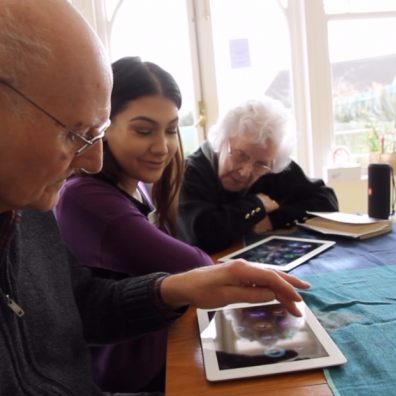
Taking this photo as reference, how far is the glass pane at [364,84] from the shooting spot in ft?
8.95

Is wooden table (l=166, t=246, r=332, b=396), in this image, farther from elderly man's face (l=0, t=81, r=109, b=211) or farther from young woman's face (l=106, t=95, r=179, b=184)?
young woman's face (l=106, t=95, r=179, b=184)

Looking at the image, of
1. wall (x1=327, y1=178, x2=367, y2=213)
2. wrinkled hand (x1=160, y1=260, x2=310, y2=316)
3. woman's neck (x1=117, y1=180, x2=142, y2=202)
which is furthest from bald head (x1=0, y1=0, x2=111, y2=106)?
wall (x1=327, y1=178, x2=367, y2=213)

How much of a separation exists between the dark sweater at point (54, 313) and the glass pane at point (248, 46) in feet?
6.66

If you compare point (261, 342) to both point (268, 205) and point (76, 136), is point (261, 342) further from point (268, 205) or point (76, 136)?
point (268, 205)

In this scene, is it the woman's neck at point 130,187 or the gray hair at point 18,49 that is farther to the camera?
the woman's neck at point 130,187

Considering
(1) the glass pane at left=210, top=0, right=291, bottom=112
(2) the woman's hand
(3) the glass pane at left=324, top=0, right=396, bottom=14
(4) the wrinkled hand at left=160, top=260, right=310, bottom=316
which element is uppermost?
(3) the glass pane at left=324, top=0, right=396, bottom=14

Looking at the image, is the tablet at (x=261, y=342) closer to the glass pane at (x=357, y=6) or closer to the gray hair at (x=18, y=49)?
the gray hair at (x=18, y=49)

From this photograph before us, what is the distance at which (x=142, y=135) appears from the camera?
115 centimetres

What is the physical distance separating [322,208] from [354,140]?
1.39m

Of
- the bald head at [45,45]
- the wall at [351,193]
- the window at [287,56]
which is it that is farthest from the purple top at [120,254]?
the wall at [351,193]

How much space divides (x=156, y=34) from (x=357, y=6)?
1.35 m

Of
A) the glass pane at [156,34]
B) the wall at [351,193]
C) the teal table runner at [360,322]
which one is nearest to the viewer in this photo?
the teal table runner at [360,322]

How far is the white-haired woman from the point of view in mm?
1435

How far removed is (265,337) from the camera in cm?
72
